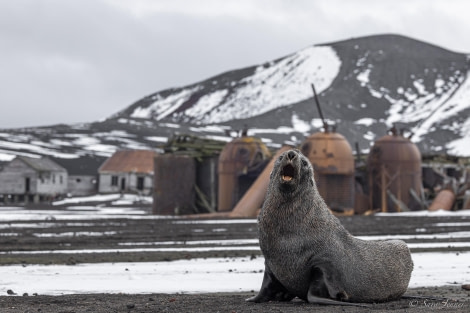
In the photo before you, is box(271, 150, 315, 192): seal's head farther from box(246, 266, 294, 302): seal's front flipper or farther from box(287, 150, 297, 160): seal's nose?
box(246, 266, 294, 302): seal's front flipper

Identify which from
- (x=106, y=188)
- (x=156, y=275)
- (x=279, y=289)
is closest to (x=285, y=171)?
(x=279, y=289)

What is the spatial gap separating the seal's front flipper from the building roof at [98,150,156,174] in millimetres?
84601

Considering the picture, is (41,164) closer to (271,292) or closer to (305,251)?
(271,292)

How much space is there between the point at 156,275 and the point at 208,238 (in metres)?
11.1

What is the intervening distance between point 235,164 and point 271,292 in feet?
124

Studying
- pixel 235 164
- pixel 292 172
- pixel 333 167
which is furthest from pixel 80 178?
pixel 292 172

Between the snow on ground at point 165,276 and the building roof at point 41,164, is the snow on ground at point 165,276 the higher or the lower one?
the higher one

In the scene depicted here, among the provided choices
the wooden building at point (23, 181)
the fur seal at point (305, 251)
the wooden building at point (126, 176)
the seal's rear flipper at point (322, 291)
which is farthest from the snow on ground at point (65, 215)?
the wooden building at point (126, 176)

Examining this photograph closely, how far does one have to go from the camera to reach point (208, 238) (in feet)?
81.8

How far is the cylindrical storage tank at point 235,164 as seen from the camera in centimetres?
4728

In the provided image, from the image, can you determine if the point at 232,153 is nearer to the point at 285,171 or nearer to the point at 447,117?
the point at 285,171

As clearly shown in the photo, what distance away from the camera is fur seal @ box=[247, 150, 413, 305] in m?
9.40

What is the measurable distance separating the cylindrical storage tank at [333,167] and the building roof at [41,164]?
4493 centimetres

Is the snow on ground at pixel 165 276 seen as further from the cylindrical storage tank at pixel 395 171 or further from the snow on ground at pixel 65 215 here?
the cylindrical storage tank at pixel 395 171
